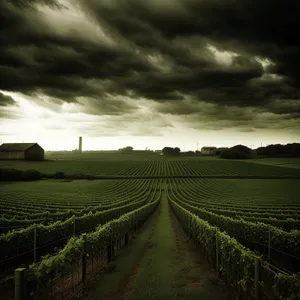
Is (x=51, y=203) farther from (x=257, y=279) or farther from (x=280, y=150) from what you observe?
(x=280, y=150)

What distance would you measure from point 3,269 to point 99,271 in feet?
17.9

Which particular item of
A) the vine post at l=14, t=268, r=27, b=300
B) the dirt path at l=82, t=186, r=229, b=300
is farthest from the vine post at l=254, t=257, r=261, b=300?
the vine post at l=14, t=268, r=27, b=300

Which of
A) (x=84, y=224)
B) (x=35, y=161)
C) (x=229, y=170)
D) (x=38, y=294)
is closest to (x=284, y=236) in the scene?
(x=38, y=294)

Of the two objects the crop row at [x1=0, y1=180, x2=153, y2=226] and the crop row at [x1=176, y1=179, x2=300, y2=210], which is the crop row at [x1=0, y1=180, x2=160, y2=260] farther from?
the crop row at [x1=176, y1=179, x2=300, y2=210]

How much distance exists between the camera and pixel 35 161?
126188 mm

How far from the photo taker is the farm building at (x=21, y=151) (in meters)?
123

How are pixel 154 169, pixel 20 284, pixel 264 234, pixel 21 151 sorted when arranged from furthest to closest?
pixel 21 151 < pixel 154 169 < pixel 264 234 < pixel 20 284

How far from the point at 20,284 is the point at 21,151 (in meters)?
132

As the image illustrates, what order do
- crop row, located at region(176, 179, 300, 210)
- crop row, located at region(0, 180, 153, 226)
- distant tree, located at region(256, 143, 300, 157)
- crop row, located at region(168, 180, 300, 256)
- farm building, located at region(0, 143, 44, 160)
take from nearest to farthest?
crop row, located at region(168, 180, 300, 256)
crop row, located at region(0, 180, 153, 226)
crop row, located at region(176, 179, 300, 210)
farm building, located at region(0, 143, 44, 160)
distant tree, located at region(256, 143, 300, 157)

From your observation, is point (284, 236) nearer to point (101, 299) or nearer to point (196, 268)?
point (196, 268)

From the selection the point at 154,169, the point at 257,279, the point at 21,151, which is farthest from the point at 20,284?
the point at 21,151

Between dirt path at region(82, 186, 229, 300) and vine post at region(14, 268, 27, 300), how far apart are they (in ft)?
10.7

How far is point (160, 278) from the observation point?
424 inches

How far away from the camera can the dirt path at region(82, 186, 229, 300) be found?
907cm
